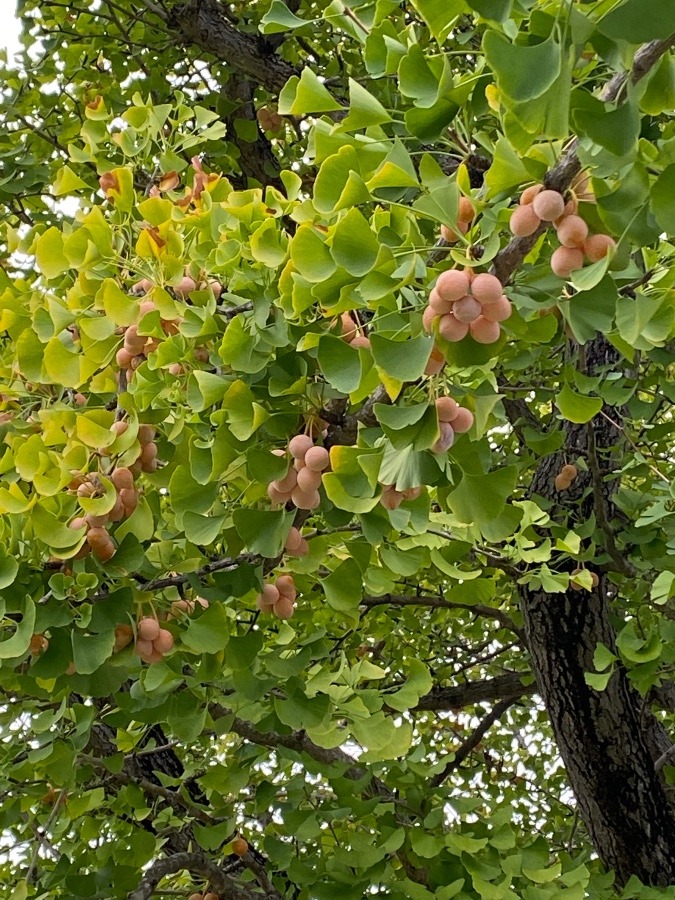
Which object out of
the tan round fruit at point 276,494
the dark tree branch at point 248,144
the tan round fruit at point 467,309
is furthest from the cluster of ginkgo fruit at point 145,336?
the dark tree branch at point 248,144

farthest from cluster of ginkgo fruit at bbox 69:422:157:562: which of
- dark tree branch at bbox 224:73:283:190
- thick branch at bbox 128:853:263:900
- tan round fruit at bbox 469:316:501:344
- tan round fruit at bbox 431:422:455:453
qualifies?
dark tree branch at bbox 224:73:283:190

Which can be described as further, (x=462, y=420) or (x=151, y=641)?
(x=151, y=641)

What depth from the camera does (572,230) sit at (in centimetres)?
91

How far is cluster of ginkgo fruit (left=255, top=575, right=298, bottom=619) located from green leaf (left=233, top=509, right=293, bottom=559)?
0.26 m

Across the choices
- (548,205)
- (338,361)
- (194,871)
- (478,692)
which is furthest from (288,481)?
(478,692)

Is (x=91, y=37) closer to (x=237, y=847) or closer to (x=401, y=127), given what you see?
(x=401, y=127)

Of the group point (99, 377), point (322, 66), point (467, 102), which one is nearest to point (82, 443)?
point (99, 377)

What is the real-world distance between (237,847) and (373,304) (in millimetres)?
1982

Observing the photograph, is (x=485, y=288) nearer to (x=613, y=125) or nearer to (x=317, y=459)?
(x=613, y=125)

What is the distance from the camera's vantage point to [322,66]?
3.49 meters

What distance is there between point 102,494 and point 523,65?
954mm

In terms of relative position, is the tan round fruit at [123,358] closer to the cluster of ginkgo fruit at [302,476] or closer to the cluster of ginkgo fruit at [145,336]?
the cluster of ginkgo fruit at [145,336]

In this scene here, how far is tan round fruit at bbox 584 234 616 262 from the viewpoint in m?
0.92

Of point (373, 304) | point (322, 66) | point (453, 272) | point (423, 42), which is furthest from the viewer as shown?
point (322, 66)
